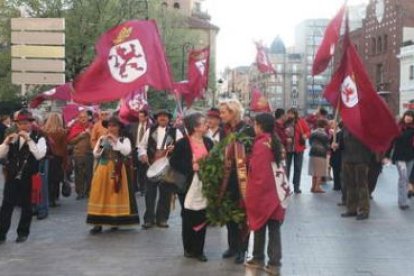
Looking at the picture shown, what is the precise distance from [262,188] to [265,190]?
0.04 m

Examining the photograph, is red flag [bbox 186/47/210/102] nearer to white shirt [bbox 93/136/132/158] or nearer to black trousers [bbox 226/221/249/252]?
white shirt [bbox 93/136/132/158]

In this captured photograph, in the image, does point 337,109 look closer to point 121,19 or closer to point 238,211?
point 238,211

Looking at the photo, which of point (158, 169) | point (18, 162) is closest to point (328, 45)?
point (158, 169)

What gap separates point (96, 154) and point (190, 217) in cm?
229

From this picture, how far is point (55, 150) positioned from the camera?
42.6ft

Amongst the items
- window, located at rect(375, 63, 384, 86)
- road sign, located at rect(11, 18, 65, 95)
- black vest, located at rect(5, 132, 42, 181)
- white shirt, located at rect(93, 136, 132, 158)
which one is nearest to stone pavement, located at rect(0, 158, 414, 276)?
black vest, located at rect(5, 132, 42, 181)

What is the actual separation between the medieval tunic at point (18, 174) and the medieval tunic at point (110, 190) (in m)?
0.92

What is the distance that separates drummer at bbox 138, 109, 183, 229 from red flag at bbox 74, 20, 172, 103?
38.5 inches

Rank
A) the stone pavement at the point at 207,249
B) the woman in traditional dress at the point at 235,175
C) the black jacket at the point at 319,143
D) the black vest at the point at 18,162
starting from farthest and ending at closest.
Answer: the black jacket at the point at 319,143, the black vest at the point at 18,162, the woman in traditional dress at the point at 235,175, the stone pavement at the point at 207,249

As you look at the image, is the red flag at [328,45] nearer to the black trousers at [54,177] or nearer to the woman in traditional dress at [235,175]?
the woman in traditional dress at [235,175]

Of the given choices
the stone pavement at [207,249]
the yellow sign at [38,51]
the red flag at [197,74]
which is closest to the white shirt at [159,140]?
the stone pavement at [207,249]

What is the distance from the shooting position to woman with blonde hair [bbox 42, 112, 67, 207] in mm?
12846

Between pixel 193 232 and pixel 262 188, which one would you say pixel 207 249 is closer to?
pixel 193 232

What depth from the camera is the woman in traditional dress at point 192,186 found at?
8055mm
